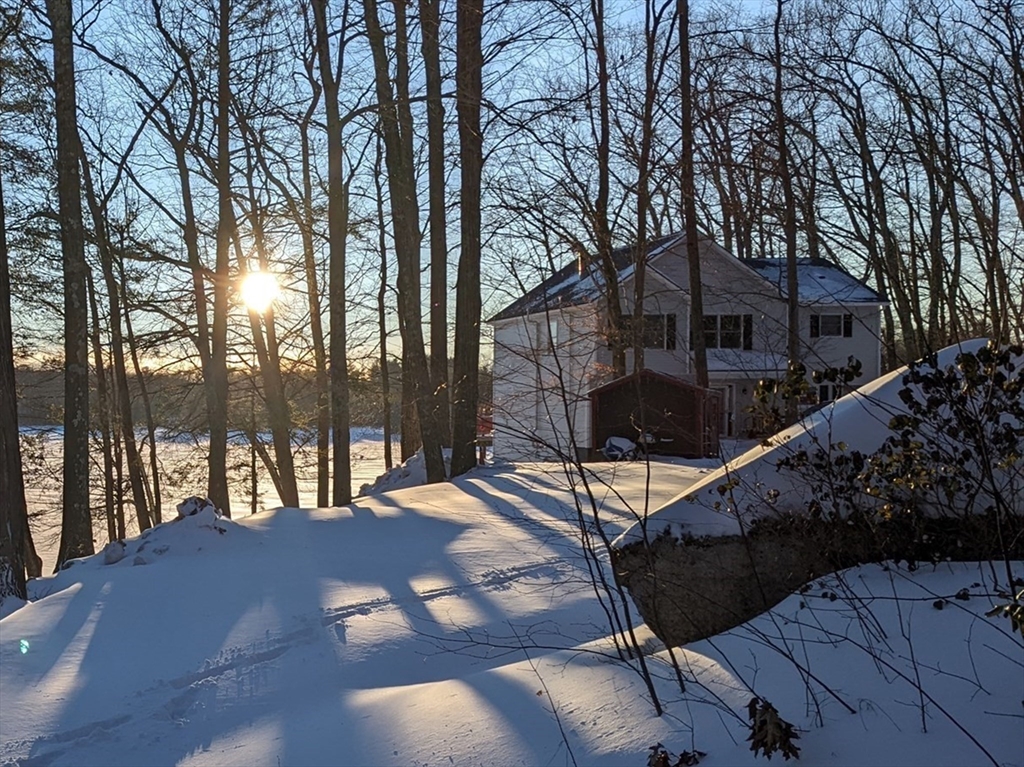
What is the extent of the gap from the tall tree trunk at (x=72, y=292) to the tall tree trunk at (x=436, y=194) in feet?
17.5

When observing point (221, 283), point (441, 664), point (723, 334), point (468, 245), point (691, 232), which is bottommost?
point (441, 664)

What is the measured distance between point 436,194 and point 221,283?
4.70 m

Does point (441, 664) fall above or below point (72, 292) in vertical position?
below

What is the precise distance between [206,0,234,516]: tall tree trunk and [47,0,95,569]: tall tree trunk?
248 inches

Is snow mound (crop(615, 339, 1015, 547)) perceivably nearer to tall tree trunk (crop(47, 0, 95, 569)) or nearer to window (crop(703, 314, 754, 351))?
tall tree trunk (crop(47, 0, 95, 569))

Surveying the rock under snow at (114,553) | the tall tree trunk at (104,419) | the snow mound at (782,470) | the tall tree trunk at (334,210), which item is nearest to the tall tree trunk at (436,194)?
the tall tree trunk at (334,210)

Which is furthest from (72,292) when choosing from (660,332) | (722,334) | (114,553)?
(722,334)

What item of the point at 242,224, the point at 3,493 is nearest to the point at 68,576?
the point at 3,493

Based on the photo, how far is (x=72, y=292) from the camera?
433 inches

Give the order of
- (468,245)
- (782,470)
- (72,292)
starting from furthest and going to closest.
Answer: (468,245) → (72,292) → (782,470)

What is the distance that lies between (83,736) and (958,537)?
4510 mm

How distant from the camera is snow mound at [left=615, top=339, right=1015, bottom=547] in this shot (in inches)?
181

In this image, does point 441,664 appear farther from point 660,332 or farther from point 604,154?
point 660,332

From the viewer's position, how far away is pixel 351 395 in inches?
840
